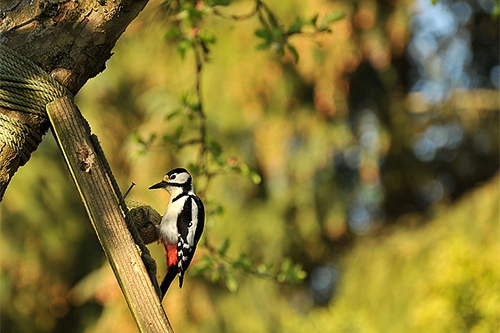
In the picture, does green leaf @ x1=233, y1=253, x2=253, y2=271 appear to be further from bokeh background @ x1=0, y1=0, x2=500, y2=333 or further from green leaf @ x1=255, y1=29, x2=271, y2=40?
bokeh background @ x1=0, y1=0, x2=500, y2=333

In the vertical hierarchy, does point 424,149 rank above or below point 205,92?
below

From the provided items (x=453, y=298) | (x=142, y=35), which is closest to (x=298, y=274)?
(x=453, y=298)

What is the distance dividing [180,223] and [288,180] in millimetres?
4214

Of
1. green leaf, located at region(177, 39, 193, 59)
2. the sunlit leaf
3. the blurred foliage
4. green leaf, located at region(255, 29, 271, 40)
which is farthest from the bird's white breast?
the blurred foliage

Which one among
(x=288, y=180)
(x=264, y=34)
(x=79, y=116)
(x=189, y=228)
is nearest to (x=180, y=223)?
(x=189, y=228)

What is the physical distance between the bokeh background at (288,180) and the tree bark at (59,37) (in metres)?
3.79

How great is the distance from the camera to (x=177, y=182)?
3189mm

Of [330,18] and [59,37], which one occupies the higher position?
[59,37]

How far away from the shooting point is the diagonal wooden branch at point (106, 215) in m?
1.68

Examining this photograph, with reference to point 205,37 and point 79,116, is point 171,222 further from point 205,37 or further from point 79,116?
point 79,116

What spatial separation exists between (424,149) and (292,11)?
9.48 feet

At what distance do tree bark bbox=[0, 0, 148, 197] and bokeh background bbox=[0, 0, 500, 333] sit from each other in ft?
12.4

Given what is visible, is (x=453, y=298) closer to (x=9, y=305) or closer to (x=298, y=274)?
(x=298, y=274)

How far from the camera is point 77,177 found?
1.72 m
